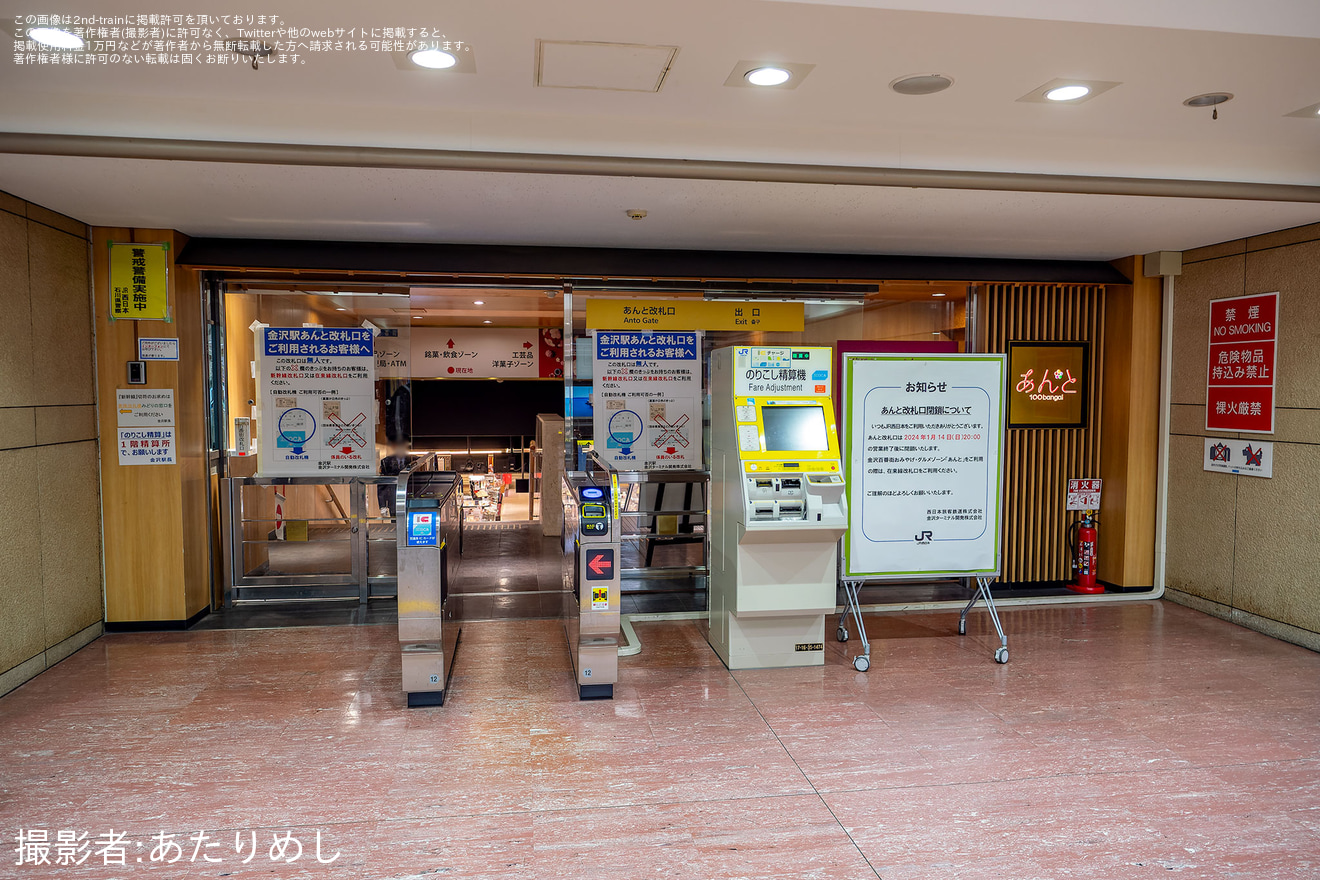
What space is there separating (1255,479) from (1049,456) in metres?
1.38

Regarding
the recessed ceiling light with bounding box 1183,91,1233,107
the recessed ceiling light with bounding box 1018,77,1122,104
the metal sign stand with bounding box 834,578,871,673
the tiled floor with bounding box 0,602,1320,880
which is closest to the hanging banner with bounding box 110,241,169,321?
Result: the tiled floor with bounding box 0,602,1320,880

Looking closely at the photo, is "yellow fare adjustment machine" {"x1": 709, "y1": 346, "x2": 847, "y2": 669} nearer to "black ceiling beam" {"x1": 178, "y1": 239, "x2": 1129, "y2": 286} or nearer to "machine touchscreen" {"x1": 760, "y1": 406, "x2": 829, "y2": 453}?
"machine touchscreen" {"x1": 760, "y1": 406, "x2": 829, "y2": 453}

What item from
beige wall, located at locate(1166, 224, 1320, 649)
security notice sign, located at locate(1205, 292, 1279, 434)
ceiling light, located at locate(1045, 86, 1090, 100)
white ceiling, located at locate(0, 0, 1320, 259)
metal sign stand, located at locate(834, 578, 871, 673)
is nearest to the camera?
white ceiling, located at locate(0, 0, 1320, 259)

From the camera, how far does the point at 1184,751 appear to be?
11.9 ft

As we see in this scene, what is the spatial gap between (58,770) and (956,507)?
15.5ft

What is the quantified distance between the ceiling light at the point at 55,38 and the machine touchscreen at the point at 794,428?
3467 millimetres

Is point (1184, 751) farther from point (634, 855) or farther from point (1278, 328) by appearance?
point (1278, 328)

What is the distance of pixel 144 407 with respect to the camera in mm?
5320

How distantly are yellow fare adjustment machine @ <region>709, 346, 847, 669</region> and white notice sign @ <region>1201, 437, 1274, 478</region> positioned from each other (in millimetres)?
3057

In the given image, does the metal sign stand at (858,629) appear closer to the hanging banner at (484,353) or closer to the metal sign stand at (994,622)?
the metal sign stand at (994,622)

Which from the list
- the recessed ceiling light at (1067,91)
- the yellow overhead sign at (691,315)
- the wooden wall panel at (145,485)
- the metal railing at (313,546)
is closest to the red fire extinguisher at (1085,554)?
the yellow overhead sign at (691,315)

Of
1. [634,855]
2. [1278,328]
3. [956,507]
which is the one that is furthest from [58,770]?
[1278,328]

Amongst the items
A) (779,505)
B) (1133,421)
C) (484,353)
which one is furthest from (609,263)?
(484,353)

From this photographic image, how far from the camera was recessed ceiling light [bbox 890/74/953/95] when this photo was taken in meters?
3.27
